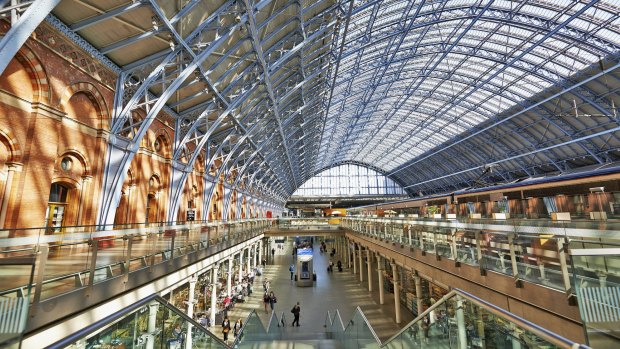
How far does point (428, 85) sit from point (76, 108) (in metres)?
34.8

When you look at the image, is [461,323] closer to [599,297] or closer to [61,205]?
[599,297]

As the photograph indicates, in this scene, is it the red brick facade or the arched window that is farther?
the arched window

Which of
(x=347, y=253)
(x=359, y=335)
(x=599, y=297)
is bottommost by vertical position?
(x=347, y=253)

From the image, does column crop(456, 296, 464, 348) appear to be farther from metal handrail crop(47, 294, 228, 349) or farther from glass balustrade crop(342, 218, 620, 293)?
metal handrail crop(47, 294, 228, 349)

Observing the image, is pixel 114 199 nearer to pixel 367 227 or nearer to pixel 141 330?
pixel 141 330

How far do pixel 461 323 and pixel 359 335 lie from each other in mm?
6938

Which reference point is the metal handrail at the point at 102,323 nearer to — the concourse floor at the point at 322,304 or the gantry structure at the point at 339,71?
the gantry structure at the point at 339,71

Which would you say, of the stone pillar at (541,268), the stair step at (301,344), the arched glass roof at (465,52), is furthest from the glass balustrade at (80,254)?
the arched glass roof at (465,52)

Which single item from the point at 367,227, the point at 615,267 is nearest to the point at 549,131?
the point at 367,227

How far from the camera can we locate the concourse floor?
51.2ft

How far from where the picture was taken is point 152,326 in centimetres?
338

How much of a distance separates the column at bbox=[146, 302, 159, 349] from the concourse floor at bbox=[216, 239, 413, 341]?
40.7 ft

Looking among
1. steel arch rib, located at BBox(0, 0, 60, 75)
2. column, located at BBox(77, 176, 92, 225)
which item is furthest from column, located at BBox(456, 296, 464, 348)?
column, located at BBox(77, 176, 92, 225)

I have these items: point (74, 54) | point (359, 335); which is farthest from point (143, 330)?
point (74, 54)
